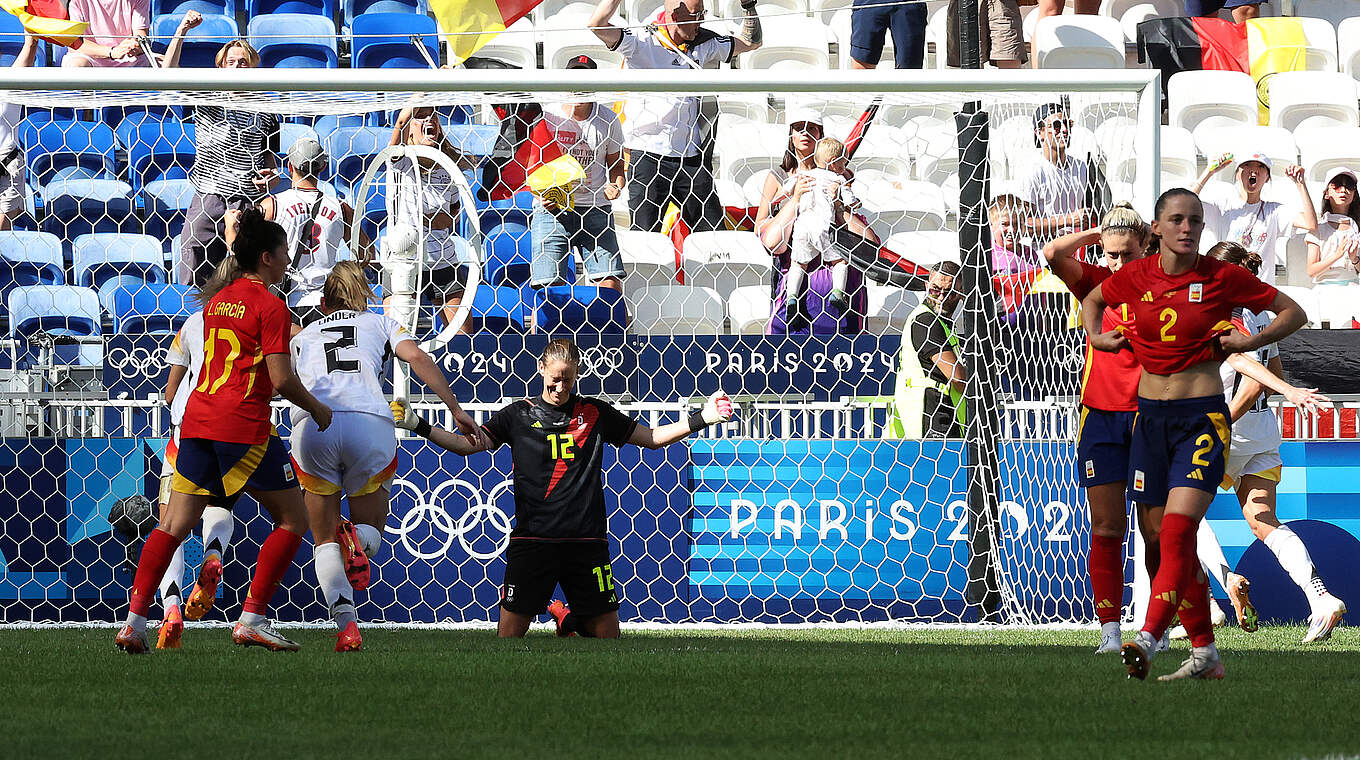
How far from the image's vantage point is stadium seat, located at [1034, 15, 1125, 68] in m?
13.6

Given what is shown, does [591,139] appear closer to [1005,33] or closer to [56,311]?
[56,311]

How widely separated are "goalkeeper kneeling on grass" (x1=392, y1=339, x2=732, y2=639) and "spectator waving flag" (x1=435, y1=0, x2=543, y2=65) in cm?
429

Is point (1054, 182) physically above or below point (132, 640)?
above

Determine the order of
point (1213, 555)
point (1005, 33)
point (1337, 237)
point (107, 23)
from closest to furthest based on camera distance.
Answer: point (1213, 555)
point (1337, 237)
point (1005, 33)
point (107, 23)

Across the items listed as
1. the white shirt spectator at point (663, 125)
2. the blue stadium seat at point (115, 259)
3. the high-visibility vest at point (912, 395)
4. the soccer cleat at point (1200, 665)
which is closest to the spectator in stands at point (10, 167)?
the blue stadium seat at point (115, 259)

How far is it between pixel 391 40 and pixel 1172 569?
10068 mm

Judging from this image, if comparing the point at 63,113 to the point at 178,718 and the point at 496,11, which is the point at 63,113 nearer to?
the point at 496,11

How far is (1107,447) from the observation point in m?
5.38

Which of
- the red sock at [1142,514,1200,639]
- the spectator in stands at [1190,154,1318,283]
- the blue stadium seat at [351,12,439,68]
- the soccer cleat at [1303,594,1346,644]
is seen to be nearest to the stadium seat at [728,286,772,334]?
the soccer cleat at [1303,594,1346,644]

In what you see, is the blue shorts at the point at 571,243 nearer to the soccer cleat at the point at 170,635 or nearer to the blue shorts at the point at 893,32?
the soccer cleat at the point at 170,635

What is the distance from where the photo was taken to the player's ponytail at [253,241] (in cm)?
547

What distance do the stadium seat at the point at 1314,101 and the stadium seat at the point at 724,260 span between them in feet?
20.5

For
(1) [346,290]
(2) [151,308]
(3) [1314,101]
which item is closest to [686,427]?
(1) [346,290]

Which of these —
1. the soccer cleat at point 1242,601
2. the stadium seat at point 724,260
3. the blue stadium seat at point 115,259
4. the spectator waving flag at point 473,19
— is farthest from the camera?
the spectator waving flag at point 473,19
